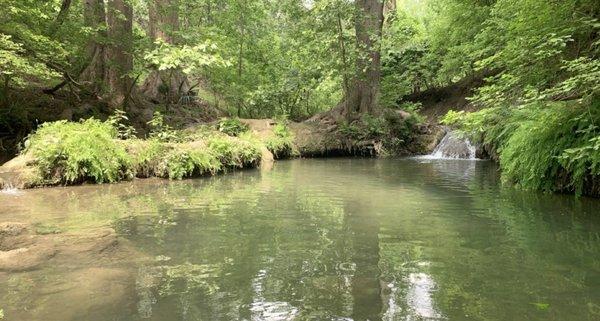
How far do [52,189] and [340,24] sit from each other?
1404 centimetres

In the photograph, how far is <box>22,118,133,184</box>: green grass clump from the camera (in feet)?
34.3

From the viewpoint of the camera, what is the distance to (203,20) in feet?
92.5

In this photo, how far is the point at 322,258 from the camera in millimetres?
5086

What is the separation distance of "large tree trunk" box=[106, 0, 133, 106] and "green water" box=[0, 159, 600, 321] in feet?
26.5

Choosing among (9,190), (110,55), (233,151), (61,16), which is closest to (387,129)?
(233,151)

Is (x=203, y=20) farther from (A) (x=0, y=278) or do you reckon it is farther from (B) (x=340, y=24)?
(A) (x=0, y=278)

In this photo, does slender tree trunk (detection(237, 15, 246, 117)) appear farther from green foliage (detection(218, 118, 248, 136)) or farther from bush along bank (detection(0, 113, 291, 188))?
bush along bank (detection(0, 113, 291, 188))

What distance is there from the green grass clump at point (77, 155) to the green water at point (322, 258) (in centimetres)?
116

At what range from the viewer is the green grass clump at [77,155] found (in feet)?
34.3

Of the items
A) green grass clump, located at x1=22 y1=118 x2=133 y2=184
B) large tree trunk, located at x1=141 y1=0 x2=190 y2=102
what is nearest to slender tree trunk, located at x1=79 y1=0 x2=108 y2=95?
large tree trunk, located at x1=141 y1=0 x2=190 y2=102

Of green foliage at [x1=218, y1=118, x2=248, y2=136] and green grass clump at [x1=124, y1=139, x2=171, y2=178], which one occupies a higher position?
green foliage at [x1=218, y1=118, x2=248, y2=136]

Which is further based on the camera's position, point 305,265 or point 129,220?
point 129,220

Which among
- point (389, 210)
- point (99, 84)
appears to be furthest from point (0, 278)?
point (99, 84)

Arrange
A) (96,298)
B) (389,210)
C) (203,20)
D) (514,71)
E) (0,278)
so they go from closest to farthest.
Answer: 1. (96,298)
2. (0,278)
3. (389,210)
4. (514,71)
5. (203,20)
